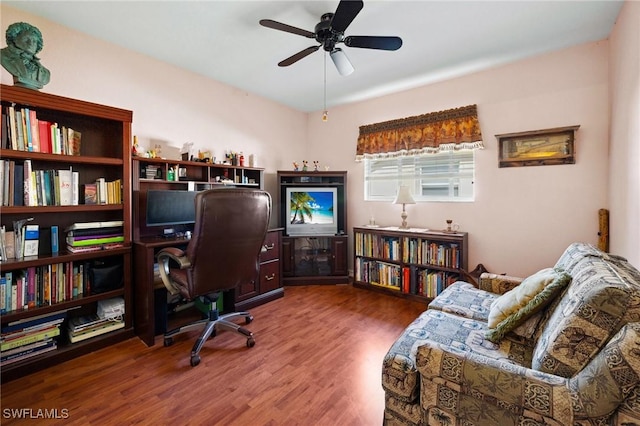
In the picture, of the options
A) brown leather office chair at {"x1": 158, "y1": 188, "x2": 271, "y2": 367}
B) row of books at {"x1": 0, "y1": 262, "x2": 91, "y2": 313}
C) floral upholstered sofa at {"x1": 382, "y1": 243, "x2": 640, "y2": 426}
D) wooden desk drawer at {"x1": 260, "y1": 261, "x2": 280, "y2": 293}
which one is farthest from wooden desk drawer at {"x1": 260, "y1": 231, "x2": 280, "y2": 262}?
floral upholstered sofa at {"x1": 382, "y1": 243, "x2": 640, "y2": 426}

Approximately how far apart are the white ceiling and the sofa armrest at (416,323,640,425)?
7.33ft

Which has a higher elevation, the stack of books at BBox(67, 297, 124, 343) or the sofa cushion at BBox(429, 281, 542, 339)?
the sofa cushion at BBox(429, 281, 542, 339)

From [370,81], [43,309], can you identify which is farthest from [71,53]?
[370,81]

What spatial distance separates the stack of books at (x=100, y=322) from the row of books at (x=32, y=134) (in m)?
1.26

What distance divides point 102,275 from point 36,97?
1350mm

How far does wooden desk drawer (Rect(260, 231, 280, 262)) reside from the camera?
10.8ft

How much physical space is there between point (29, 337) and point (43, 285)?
348 millimetres

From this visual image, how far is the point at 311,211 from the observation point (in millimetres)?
3873

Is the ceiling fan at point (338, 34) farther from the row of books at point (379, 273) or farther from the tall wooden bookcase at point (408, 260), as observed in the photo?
the row of books at point (379, 273)

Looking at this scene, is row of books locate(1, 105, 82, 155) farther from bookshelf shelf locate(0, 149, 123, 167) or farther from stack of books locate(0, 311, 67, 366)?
stack of books locate(0, 311, 67, 366)

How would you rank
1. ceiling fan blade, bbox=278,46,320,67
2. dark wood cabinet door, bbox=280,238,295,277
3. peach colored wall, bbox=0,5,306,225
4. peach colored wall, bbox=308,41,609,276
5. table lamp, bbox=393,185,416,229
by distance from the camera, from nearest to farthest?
ceiling fan blade, bbox=278,46,320,67, peach colored wall, bbox=0,5,306,225, peach colored wall, bbox=308,41,609,276, table lamp, bbox=393,185,416,229, dark wood cabinet door, bbox=280,238,295,277

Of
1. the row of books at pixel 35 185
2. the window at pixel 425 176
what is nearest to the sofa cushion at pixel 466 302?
the window at pixel 425 176

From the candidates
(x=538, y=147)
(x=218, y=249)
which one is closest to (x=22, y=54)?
(x=218, y=249)

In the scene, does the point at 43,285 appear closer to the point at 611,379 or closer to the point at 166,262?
the point at 166,262
